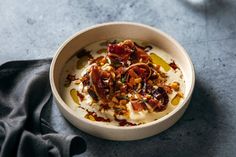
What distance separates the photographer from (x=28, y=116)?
122 centimetres

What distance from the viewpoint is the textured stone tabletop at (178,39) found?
1188 millimetres

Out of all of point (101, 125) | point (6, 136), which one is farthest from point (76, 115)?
point (6, 136)

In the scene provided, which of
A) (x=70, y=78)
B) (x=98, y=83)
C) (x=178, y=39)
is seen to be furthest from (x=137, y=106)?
(x=178, y=39)

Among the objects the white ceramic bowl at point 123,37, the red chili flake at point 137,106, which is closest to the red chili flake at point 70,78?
the white ceramic bowl at point 123,37

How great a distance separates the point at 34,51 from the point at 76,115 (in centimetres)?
38

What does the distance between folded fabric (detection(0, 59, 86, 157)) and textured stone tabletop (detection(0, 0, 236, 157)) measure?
0.05m

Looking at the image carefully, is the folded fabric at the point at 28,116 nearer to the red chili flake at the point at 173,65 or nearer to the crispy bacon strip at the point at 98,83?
the crispy bacon strip at the point at 98,83

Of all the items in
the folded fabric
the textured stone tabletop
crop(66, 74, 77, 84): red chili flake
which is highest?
the folded fabric

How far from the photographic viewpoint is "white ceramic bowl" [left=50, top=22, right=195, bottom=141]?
114 centimetres

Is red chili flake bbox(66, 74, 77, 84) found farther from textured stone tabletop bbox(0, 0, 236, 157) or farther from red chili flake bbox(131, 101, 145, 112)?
red chili flake bbox(131, 101, 145, 112)

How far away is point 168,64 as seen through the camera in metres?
1.34

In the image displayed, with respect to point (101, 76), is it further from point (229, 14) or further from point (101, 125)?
point (229, 14)

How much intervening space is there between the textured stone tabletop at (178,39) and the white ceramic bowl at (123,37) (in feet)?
0.15

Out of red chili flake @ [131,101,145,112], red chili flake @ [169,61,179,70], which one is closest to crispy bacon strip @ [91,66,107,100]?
red chili flake @ [131,101,145,112]
